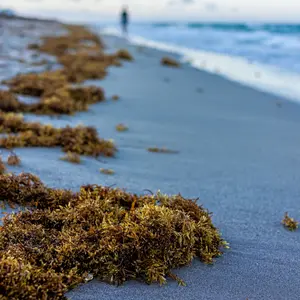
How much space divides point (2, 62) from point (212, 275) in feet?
30.6

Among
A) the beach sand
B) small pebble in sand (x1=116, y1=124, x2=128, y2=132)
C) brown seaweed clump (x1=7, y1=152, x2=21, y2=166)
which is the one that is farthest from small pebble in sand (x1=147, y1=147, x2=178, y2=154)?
brown seaweed clump (x1=7, y1=152, x2=21, y2=166)

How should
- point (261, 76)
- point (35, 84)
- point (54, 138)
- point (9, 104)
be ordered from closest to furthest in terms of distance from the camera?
point (54, 138)
point (9, 104)
point (35, 84)
point (261, 76)

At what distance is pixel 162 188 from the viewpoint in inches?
139

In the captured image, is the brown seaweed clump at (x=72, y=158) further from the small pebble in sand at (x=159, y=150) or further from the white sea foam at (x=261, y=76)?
the white sea foam at (x=261, y=76)

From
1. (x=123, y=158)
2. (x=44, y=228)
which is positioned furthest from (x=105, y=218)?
(x=123, y=158)

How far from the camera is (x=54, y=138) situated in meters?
4.12

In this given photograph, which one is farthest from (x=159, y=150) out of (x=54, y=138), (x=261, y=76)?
(x=261, y=76)

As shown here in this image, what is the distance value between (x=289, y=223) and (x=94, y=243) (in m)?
1.45

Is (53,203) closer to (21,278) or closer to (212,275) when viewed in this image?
(21,278)

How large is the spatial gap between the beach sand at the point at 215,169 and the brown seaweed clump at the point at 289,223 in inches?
1.8

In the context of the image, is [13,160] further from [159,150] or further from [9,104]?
[9,104]

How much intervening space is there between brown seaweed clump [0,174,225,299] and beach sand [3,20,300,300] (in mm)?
81

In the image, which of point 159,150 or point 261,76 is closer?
point 159,150

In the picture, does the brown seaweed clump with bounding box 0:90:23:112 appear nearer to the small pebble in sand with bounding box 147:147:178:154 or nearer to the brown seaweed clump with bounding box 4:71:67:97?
the brown seaweed clump with bounding box 4:71:67:97
